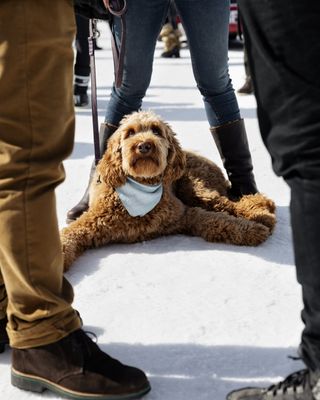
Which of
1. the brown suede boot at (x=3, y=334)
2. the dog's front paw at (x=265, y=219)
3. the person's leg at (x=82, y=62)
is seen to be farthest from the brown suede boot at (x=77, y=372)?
the person's leg at (x=82, y=62)

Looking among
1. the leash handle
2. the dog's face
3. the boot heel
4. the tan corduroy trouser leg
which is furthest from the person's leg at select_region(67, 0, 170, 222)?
the boot heel

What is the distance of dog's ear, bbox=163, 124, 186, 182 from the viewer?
3109mm

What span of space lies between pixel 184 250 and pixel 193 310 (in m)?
0.68

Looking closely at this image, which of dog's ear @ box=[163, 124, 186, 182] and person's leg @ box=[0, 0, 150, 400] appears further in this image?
dog's ear @ box=[163, 124, 186, 182]

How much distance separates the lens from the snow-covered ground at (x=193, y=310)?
6.31 ft

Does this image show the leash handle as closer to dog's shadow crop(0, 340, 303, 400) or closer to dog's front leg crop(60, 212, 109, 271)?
dog's front leg crop(60, 212, 109, 271)

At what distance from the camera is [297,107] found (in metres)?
1.49

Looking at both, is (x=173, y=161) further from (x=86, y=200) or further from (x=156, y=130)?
(x=86, y=200)

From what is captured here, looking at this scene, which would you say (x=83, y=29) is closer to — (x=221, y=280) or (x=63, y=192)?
(x=63, y=192)

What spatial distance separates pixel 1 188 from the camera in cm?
170


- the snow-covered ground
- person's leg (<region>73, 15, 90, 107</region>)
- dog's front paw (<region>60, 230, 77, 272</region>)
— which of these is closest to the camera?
the snow-covered ground

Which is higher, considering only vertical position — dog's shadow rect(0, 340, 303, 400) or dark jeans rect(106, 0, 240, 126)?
dark jeans rect(106, 0, 240, 126)

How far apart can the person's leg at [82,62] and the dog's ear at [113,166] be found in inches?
152

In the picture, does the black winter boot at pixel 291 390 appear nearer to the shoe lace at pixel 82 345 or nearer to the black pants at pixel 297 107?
the black pants at pixel 297 107
